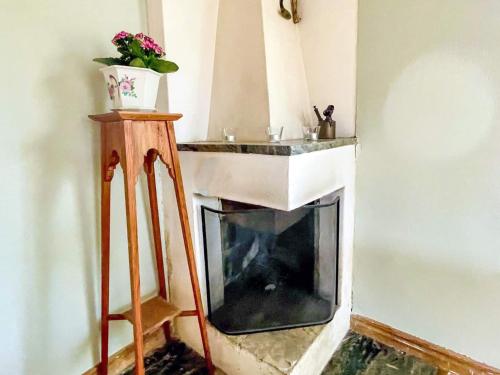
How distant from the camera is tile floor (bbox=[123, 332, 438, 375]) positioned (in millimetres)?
1366

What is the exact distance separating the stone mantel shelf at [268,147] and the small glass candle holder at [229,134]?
13 centimetres

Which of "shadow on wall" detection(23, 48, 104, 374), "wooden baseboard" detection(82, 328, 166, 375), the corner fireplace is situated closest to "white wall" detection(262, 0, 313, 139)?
the corner fireplace

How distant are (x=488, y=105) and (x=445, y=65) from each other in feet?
0.72

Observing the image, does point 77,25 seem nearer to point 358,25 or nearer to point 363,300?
point 358,25

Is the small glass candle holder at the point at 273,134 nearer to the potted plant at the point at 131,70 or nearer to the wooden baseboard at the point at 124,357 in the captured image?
the potted plant at the point at 131,70

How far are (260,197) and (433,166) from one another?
0.75 meters

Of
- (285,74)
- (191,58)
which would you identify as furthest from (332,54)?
(191,58)

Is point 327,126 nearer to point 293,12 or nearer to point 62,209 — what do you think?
point 293,12

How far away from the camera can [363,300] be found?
5.11 feet

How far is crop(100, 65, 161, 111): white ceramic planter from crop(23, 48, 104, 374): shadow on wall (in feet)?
0.65

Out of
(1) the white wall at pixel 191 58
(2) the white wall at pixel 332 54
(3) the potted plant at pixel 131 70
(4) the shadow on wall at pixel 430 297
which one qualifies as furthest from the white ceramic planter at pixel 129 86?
(4) the shadow on wall at pixel 430 297

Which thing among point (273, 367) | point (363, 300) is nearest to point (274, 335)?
point (273, 367)

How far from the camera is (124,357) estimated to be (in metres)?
1.37

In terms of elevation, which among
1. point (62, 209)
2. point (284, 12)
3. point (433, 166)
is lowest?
point (62, 209)
